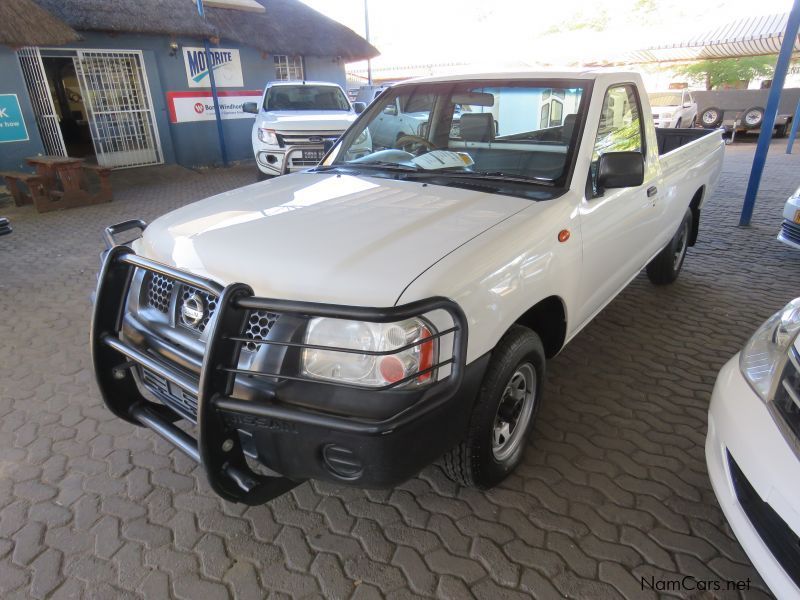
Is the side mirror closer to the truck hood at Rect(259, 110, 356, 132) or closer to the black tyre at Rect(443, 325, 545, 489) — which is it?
the black tyre at Rect(443, 325, 545, 489)

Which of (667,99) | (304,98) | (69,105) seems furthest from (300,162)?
(667,99)

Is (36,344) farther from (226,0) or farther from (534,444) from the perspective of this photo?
(226,0)

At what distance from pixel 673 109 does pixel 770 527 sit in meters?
18.9

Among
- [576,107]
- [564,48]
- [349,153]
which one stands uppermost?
[564,48]

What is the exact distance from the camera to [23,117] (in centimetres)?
987

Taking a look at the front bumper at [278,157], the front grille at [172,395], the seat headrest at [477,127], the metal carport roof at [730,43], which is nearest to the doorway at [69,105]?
the front bumper at [278,157]

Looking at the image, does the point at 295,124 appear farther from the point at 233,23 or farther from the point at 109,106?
the point at 233,23

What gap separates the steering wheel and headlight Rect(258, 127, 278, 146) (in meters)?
6.52

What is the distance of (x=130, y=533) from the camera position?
2373 mm

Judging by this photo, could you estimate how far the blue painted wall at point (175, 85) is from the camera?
32.3 feet

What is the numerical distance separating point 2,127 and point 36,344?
7.88 meters

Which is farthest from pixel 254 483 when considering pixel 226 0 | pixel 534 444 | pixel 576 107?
pixel 226 0

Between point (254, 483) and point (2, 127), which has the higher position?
point (2, 127)

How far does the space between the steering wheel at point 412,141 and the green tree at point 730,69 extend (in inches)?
1178
